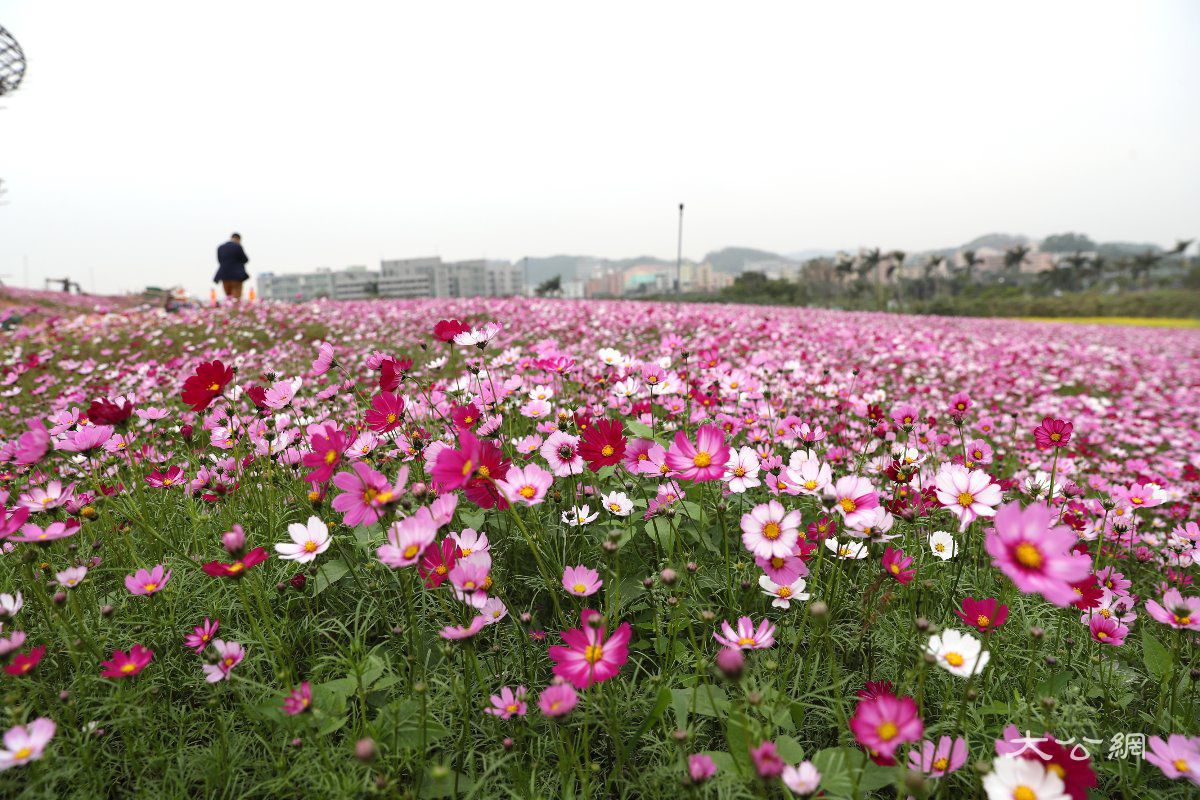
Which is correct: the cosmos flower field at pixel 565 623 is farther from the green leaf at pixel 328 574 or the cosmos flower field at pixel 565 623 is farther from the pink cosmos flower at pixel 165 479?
the pink cosmos flower at pixel 165 479

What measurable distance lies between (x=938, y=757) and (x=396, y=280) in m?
124

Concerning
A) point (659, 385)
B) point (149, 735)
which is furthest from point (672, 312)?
point (149, 735)

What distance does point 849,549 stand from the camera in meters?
1.24

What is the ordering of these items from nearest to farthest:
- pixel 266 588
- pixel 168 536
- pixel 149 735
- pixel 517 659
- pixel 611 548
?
1. pixel 611 548
2. pixel 149 735
3. pixel 517 659
4. pixel 266 588
5. pixel 168 536

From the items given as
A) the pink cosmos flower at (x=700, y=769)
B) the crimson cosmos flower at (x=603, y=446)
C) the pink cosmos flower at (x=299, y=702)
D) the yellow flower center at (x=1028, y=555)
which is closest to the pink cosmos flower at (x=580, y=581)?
the crimson cosmos flower at (x=603, y=446)

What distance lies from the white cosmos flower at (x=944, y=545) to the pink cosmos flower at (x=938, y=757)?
0.63 metres

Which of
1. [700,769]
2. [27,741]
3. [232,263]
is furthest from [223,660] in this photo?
[232,263]

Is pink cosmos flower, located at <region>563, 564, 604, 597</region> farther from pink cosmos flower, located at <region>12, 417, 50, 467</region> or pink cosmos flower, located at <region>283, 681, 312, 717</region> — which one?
pink cosmos flower, located at <region>12, 417, 50, 467</region>

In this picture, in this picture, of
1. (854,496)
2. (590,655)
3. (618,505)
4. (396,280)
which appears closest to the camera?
(590,655)

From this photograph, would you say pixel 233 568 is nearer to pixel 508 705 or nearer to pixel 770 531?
pixel 508 705

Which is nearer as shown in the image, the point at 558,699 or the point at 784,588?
the point at 558,699

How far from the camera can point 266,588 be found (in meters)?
1.43

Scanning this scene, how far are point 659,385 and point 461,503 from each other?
83 centimetres

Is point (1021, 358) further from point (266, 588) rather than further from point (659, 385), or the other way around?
point (266, 588)
